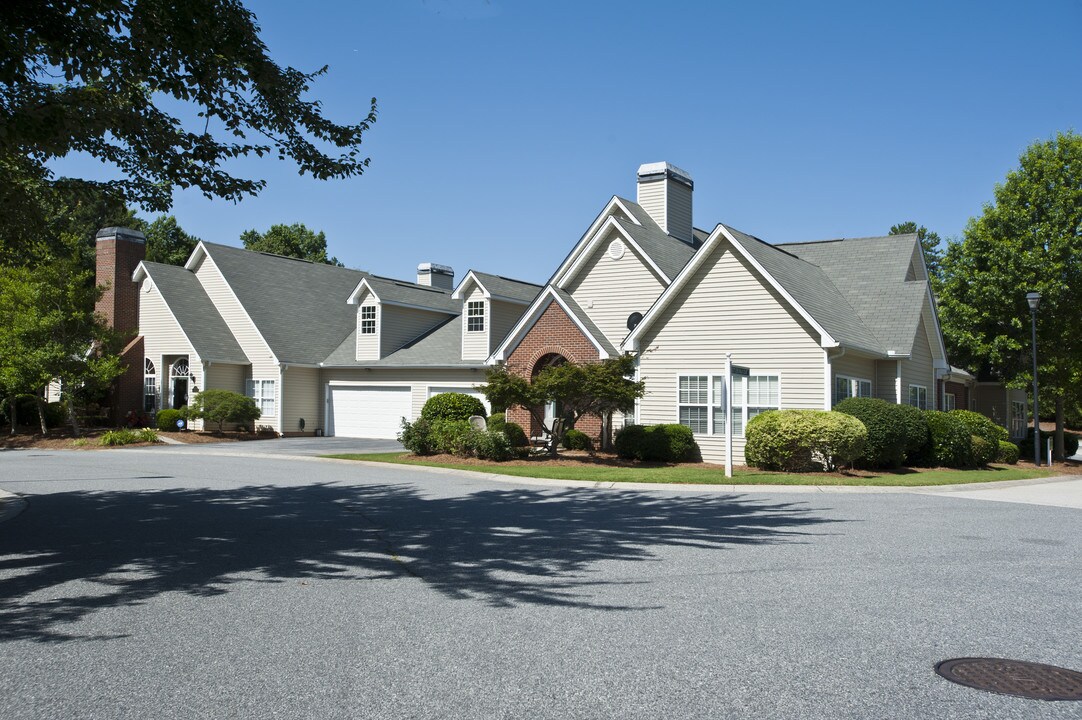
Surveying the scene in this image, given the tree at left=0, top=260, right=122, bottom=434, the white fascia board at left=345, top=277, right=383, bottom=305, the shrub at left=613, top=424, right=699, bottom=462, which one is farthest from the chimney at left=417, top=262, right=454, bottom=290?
the shrub at left=613, top=424, right=699, bottom=462

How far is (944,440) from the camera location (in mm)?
23688

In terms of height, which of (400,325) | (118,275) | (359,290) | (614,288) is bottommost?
(400,325)

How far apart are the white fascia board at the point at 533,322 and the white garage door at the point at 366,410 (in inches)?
357

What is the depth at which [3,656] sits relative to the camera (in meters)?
6.17

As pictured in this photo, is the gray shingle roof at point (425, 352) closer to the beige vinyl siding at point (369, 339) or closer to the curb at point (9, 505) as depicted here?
the beige vinyl siding at point (369, 339)

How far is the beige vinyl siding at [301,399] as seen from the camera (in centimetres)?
3644

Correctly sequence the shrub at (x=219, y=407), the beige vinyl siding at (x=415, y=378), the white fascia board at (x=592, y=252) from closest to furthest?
the white fascia board at (x=592, y=252) → the shrub at (x=219, y=407) → the beige vinyl siding at (x=415, y=378)

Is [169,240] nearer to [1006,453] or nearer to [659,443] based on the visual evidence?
[659,443]

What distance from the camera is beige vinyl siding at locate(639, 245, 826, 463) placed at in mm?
23219

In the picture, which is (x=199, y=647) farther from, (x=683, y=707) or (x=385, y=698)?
(x=683, y=707)

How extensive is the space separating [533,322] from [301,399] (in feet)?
46.5

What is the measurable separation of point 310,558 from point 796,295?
657 inches

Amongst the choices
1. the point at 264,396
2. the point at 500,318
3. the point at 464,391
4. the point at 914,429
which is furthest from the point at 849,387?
the point at 264,396

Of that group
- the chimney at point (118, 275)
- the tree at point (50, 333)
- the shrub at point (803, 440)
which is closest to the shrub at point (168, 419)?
the tree at point (50, 333)
